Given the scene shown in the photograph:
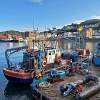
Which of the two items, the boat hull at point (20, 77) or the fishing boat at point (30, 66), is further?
the fishing boat at point (30, 66)

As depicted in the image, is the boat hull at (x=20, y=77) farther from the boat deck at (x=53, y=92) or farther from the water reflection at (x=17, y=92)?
the boat deck at (x=53, y=92)

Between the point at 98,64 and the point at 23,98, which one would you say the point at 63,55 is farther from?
the point at 23,98

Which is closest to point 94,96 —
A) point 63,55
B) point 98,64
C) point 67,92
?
point 67,92

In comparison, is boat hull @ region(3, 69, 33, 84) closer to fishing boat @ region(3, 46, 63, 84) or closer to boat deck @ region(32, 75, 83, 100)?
fishing boat @ region(3, 46, 63, 84)

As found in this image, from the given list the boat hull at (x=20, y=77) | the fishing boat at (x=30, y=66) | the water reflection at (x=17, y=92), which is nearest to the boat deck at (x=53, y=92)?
the water reflection at (x=17, y=92)

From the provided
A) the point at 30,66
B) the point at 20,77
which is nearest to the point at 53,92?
the point at 20,77

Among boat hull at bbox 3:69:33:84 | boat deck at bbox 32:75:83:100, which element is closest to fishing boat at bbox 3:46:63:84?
boat hull at bbox 3:69:33:84

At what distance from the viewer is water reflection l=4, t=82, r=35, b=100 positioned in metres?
23.3

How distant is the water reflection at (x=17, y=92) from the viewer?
23312 millimetres

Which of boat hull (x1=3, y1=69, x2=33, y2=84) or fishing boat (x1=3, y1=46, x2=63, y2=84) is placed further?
fishing boat (x1=3, y1=46, x2=63, y2=84)

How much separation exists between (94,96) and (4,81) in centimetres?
1635

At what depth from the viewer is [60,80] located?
2238 cm

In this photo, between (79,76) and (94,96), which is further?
(79,76)

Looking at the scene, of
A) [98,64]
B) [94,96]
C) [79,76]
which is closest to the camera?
[94,96]
